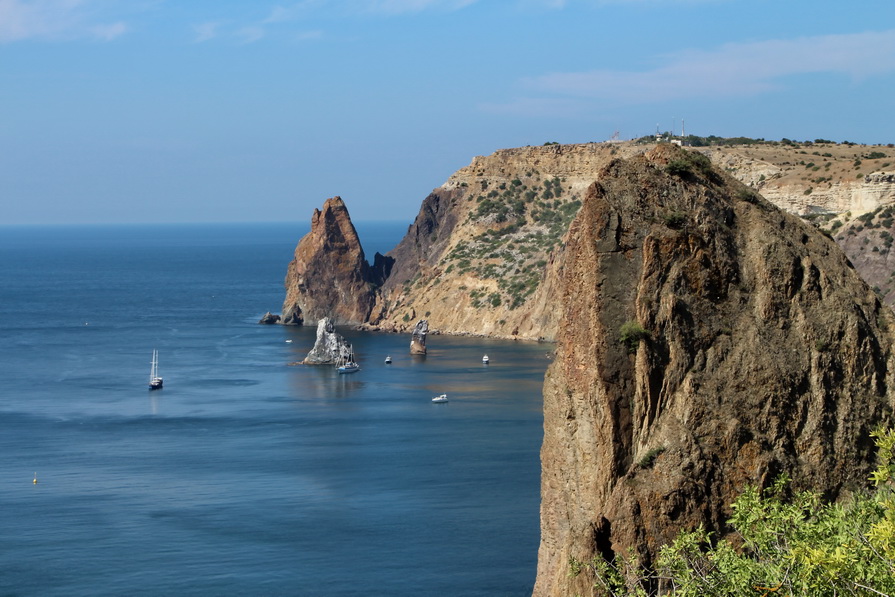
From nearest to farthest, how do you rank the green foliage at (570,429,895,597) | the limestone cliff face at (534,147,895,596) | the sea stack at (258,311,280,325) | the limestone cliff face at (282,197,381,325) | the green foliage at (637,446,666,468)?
the green foliage at (570,429,895,597)
the limestone cliff face at (534,147,895,596)
the green foliage at (637,446,666,468)
the limestone cliff face at (282,197,381,325)
the sea stack at (258,311,280,325)

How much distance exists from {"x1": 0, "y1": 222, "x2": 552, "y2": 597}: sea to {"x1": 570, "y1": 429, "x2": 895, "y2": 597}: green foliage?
27846 mm

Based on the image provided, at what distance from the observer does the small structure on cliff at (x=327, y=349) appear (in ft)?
452

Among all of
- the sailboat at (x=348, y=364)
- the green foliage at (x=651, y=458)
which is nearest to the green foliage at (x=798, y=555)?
the green foliage at (x=651, y=458)

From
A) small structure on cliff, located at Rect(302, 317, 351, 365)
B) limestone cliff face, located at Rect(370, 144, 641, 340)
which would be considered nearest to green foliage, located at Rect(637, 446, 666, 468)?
small structure on cliff, located at Rect(302, 317, 351, 365)

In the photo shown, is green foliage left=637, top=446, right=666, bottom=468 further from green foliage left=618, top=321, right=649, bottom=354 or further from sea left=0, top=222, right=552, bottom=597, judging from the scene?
sea left=0, top=222, right=552, bottom=597

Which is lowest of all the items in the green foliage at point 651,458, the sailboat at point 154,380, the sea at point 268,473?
the sea at point 268,473

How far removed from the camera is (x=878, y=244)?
115625 mm

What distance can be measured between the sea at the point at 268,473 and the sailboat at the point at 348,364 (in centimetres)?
135

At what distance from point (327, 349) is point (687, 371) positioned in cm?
10709

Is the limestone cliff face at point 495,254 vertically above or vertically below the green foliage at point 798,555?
above

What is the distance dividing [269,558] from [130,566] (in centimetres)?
592

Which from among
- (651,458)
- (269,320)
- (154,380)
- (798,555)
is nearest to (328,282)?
(269,320)

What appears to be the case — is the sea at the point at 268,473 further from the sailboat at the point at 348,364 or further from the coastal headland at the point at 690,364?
the coastal headland at the point at 690,364

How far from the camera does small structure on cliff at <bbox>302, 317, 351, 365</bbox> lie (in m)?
138
